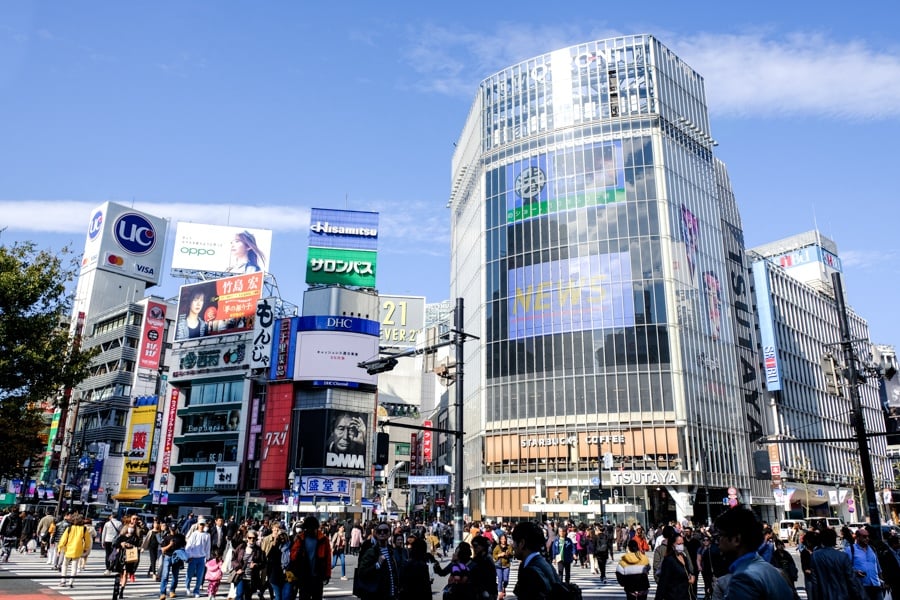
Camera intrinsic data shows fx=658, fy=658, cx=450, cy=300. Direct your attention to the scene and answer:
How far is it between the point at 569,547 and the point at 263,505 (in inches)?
1924

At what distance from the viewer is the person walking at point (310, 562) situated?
11.3 metres

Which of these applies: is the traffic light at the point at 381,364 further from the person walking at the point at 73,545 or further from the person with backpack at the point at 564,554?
the person walking at the point at 73,545

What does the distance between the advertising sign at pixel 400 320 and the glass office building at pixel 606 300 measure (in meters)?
47.3

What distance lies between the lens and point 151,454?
78.5m

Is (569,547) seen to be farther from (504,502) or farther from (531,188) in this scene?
(531,188)

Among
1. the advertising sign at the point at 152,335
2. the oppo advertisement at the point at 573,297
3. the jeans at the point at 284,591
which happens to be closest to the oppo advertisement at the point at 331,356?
the oppo advertisement at the point at 573,297

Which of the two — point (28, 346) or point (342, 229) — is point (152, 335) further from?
point (28, 346)

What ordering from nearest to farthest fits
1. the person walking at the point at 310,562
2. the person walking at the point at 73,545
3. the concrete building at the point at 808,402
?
the person walking at the point at 310,562
the person walking at the point at 73,545
the concrete building at the point at 808,402

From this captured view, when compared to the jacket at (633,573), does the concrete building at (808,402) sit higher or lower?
higher

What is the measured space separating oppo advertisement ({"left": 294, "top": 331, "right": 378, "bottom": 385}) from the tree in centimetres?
3519

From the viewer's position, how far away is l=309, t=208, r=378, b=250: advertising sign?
83062mm

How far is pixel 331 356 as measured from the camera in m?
67.8

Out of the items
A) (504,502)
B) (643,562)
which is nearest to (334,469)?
(504,502)

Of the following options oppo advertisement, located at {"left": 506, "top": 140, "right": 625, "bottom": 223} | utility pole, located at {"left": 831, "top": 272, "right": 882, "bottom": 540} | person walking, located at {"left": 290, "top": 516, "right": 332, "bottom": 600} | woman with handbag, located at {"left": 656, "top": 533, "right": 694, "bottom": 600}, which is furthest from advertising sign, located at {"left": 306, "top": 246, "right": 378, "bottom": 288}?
woman with handbag, located at {"left": 656, "top": 533, "right": 694, "bottom": 600}
